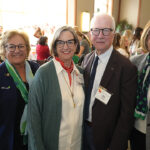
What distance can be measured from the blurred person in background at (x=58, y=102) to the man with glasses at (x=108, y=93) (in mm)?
125

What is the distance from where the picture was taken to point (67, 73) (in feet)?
5.04

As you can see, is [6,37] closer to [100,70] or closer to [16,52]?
[16,52]

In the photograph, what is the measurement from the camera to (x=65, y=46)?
56.8 inches

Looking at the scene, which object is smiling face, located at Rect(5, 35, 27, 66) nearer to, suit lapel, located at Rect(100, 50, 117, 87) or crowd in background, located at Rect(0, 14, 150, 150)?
crowd in background, located at Rect(0, 14, 150, 150)

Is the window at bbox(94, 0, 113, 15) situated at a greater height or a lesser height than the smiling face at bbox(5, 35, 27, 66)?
greater

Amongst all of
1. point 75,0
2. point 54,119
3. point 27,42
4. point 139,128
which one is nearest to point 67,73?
point 54,119

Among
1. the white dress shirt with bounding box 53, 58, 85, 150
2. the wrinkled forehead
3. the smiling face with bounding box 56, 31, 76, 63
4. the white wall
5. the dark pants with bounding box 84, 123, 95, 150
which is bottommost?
the dark pants with bounding box 84, 123, 95, 150

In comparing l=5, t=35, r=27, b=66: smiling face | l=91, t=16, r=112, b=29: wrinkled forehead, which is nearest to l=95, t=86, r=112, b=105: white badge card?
l=91, t=16, r=112, b=29: wrinkled forehead

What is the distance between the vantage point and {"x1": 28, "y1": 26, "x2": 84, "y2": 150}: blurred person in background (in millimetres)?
1382

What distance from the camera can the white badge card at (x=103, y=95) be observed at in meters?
1.45

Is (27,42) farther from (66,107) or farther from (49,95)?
(66,107)

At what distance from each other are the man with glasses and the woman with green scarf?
23.7 inches

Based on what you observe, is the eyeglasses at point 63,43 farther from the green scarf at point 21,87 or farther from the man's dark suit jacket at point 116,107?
the green scarf at point 21,87

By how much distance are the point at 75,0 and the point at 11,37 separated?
5521 millimetres
